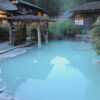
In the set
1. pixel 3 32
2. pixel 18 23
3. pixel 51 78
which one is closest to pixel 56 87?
pixel 51 78

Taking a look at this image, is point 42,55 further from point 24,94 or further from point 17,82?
point 24,94

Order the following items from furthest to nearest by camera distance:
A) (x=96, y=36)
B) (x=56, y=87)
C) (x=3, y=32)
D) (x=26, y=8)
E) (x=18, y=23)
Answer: (x=26, y=8) → (x=3, y=32) → (x=18, y=23) → (x=96, y=36) → (x=56, y=87)

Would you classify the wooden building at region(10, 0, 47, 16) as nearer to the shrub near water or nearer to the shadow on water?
the shrub near water

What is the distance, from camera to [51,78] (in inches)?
382

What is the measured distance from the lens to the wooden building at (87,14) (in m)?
29.3

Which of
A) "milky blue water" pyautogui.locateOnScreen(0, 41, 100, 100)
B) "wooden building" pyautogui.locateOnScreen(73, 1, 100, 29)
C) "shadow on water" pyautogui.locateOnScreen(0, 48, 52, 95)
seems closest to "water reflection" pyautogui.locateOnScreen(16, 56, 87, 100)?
"milky blue water" pyautogui.locateOnScreen(0, 41, 100, 100)

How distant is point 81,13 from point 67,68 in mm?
20592

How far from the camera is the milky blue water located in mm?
7711

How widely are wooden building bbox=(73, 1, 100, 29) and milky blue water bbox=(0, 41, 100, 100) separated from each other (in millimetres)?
15917

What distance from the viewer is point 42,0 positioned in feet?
141

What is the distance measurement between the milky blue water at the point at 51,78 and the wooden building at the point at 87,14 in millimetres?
15917

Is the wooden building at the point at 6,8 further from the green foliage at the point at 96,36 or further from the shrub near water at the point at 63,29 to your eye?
the green foliage at the point at 96,36

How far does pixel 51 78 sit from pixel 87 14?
73.6 ft

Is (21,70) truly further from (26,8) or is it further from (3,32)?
(26,8)
